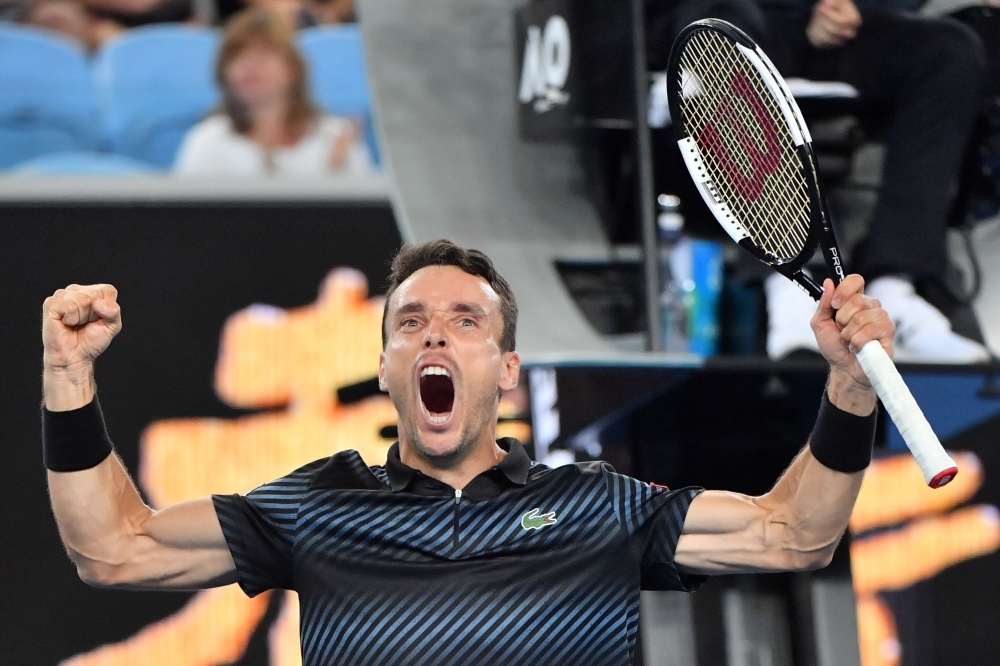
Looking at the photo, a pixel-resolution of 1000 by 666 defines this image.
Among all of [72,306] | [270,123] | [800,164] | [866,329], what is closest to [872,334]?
[866,329]

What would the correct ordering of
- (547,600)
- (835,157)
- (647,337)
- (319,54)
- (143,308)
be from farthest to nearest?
(319,54), (835,157), (143,308), (647,337), (547,600)

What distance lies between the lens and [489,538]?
2010 millimetres

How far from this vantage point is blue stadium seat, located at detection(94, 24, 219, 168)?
372 cm

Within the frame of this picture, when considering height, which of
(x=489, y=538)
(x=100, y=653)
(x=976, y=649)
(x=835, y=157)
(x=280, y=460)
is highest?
(x=835, y=157)

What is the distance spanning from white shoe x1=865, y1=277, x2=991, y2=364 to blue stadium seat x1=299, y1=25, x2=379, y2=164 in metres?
1.38

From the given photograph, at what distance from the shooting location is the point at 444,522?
79.5 inches

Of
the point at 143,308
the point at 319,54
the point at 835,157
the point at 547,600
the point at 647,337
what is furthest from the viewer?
the point at 319,54

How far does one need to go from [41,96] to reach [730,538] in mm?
2438

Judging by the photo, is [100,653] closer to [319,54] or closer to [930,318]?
[319,54]

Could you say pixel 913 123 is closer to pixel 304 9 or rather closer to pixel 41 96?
pixel 304 9

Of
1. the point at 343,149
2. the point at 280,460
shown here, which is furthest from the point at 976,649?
the point at 343,149

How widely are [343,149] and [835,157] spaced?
1.27 meters

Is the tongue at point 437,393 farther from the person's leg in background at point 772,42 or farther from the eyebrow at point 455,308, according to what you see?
the person's leg in background at point 772,42

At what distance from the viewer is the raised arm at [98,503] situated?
1.84 metres
